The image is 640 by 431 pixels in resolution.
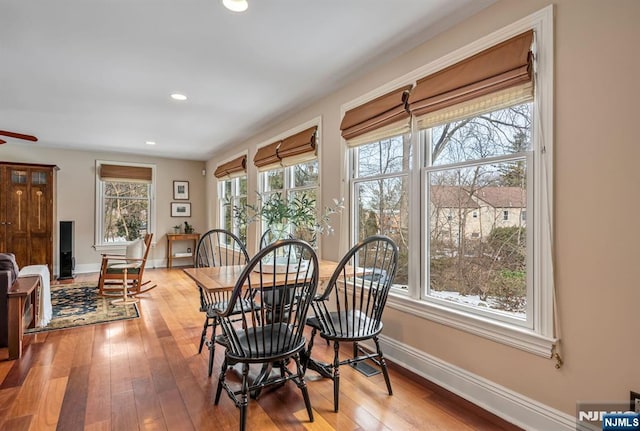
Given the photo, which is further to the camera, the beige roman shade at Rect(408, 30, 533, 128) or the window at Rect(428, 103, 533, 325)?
the window at Rect(428, 103, 533, 325)

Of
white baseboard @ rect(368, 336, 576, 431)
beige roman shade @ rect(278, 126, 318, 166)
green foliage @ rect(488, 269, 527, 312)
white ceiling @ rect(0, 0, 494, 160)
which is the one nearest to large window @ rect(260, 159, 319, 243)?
beige roman shade @ rect(278, 126, 318, 166)

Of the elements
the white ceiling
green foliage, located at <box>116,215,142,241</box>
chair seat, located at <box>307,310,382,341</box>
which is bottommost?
chair seat, located at <box>307,310,382,341</box>

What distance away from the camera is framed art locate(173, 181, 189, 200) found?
7477 millimetres

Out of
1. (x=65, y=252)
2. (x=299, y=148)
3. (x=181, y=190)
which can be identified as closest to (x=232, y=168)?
(x=181, y=190)

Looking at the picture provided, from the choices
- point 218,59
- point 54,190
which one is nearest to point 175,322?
point 218,59

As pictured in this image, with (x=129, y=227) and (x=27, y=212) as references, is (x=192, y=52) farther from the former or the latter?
(x=129, y=227)

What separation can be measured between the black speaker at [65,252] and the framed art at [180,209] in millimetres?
1933

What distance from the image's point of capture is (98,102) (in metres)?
3.76

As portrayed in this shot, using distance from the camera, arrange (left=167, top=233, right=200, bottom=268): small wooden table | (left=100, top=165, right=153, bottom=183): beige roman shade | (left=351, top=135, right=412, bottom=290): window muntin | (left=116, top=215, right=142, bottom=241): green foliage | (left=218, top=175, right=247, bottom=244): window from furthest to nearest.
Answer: (left=167, top=233, right=200, bottom=268): small wooden table, (left=116, top=215, right=142, bottom=241): green foliage, (left=100, top=165, right=153, bottom=183): beige roman shade, (left=218, top=175, right=247, bottom=244): window, (left=351, top=135, right=412, bottom=290): window muntin

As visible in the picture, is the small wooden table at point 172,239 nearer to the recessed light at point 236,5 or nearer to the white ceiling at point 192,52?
the white ceiling at point 192,52

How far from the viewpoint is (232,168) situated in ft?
19.4

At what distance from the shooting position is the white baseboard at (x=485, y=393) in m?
1.76

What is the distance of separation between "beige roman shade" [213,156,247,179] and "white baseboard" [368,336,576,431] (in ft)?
12.7

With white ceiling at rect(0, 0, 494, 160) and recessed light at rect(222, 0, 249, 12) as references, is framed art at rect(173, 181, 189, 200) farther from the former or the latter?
recessed light at rect(222, 0, 249, 12)
